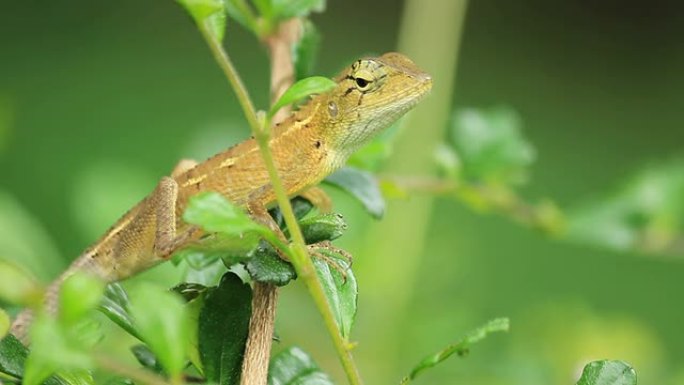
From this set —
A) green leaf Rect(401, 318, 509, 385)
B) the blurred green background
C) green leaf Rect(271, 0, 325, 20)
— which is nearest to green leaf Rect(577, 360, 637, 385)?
green leaf Rect(401, 318, 509, 385)

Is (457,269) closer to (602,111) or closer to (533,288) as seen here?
(533,288)

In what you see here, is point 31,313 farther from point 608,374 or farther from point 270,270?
point 608,374

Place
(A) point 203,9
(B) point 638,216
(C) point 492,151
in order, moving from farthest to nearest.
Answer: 1. (B) point 638,216
2. (C) point 492,151
3. (A) point 203,9

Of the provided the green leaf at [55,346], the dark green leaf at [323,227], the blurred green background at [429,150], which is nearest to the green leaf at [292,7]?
the dark green leaf at [323,227]

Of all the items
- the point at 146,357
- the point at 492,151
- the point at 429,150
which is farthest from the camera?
the point at 429,150

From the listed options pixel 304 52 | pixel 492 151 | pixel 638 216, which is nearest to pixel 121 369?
pixel 304 52

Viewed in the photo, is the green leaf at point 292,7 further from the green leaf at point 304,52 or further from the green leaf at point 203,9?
the green leaf at point 203,9
